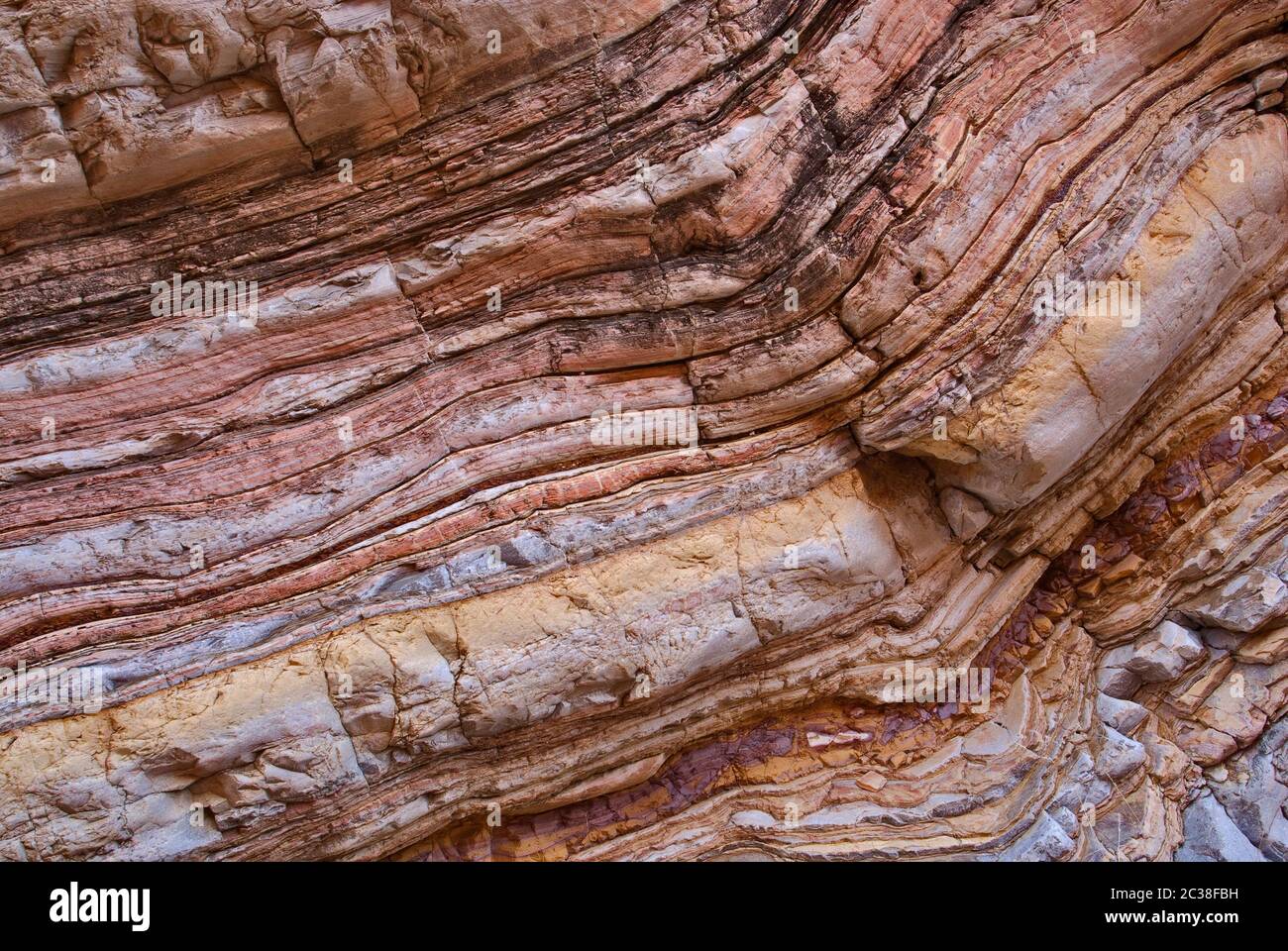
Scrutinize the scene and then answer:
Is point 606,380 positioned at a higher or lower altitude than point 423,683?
higher

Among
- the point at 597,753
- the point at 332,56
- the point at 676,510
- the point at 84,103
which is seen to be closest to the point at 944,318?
the point at 676,510

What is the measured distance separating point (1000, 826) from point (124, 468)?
6.50 metres

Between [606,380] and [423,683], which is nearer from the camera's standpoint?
[423,683]

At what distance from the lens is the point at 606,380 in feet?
23.7

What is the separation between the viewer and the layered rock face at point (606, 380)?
21.6 feet

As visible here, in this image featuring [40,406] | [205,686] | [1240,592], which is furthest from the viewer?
[1240,592]

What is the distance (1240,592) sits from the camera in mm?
7504

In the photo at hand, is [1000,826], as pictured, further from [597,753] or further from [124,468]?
[124,468]

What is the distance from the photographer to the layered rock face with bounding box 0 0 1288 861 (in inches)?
259

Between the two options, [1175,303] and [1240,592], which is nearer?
[1175,303]

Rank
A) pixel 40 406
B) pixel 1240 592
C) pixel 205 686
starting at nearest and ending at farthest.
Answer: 1. pixel 205 686
2. pixel 40 406
3. pixel 1240 592

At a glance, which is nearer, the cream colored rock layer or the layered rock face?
the cream colored rock layer

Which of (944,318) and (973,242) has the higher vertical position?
(973,242)

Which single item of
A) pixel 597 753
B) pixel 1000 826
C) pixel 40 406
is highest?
pixel 40 406
